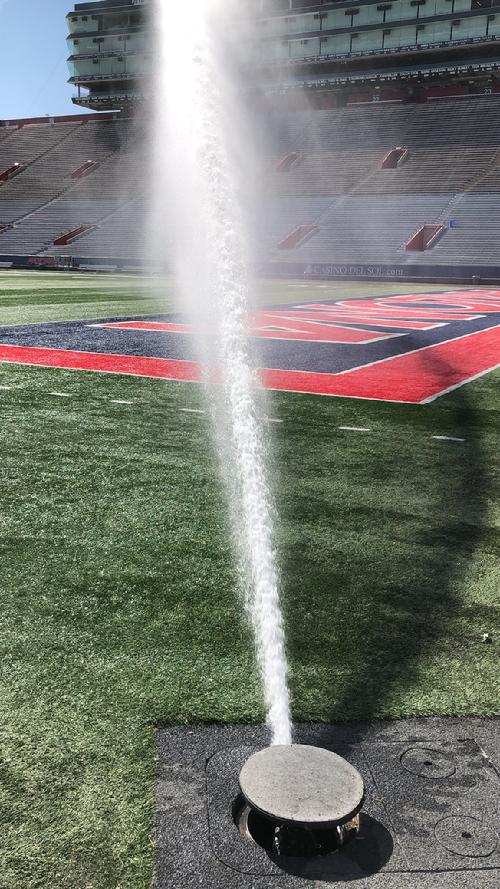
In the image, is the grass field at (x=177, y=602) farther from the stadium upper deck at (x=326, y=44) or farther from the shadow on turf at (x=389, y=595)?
the stadium upper deck at (x=326, y=44)

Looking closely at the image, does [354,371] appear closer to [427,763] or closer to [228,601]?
[228,601]

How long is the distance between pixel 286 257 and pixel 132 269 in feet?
20.4

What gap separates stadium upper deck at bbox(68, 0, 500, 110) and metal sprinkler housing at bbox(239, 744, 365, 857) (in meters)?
44.7

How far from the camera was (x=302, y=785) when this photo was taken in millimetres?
1868

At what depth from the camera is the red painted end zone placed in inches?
305

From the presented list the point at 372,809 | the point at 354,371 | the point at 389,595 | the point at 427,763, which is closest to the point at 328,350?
A: the point at 354,371

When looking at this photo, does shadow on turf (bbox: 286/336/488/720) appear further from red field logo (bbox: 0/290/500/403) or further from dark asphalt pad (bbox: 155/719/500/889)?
red field logo (bbox: 0/290/500/403)

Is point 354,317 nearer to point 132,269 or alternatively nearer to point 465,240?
point 465,240

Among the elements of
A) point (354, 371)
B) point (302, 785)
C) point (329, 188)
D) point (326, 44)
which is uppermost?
point (326, 44)

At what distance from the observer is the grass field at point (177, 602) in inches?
78.7

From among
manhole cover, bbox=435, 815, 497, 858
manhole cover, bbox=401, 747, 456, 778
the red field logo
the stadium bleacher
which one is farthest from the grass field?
the stadium bleacher

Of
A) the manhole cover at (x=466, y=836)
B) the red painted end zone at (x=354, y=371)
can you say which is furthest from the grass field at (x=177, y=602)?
the red painted end zone at (x=354, y=371)

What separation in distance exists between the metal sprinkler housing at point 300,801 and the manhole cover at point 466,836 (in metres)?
0.20

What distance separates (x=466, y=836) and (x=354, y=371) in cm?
719
